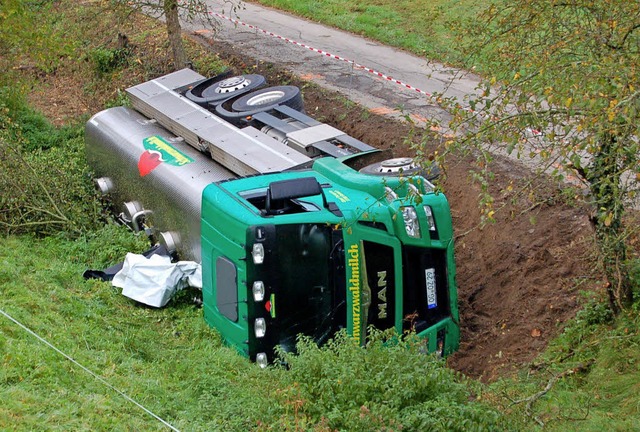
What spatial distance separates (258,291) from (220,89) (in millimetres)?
6288

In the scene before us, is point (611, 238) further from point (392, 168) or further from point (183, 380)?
point (183, 380)

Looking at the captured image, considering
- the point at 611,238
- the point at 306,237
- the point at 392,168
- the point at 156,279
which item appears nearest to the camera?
the point at 611,238

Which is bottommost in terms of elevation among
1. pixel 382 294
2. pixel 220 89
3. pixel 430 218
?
pixel 382 294

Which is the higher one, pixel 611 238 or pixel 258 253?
pixel 611 238

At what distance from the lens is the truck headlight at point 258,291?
27.2ft

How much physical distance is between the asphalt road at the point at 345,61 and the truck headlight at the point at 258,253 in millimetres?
6502

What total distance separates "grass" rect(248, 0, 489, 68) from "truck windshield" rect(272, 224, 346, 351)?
10.0 metres

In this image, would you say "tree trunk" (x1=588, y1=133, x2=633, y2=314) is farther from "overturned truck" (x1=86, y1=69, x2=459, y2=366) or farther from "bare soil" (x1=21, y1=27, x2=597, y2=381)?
"overturned truck" (x1=86, y1=69, x2=459, y2=366)

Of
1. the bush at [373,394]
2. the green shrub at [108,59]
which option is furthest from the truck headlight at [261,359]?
the green shrub at [108,59]

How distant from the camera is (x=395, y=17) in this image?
2138 centimetres

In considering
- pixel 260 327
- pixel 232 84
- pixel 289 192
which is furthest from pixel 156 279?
pixel 232 84

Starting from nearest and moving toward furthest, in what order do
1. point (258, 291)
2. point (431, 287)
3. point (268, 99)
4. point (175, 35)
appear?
point (258, 291) → point (431, 287) → point (268, 99) → point (175, 35)

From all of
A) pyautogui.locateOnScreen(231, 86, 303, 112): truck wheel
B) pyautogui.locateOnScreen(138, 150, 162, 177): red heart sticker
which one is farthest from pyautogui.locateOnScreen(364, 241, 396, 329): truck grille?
pyautogui.locateOnScreen(231, 86, 303, 112): truck wheel

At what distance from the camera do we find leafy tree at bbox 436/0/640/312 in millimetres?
6090
